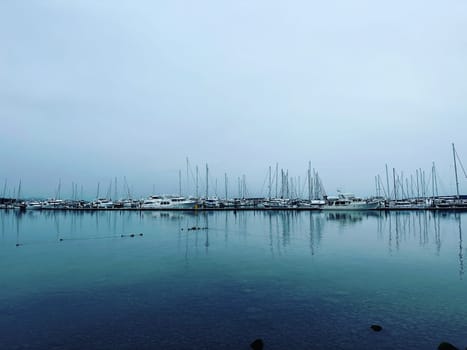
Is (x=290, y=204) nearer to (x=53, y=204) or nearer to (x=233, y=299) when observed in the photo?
(x=233, y=299)

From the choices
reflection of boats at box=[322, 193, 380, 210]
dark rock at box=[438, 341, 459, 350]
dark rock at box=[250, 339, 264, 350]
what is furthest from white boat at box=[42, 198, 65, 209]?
dark rock at box=[438, 341, 459, 350]

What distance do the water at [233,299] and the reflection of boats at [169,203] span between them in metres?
88.4

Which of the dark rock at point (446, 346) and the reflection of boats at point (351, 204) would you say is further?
the reflection of boats at point (351, 204)

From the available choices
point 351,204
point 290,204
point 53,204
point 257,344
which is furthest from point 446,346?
point 53,204

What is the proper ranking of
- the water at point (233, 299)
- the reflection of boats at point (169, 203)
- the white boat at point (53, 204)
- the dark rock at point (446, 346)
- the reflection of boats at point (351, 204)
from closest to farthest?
1. the dark rock at point (446, 346)
2. the water at point (233, 299)
3. the reflection of boats at point (351, 204)
4. the reflection of boats at point (169, 203)
5. the white boat at point (53, 204)

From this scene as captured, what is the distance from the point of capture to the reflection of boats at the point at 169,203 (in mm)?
120125

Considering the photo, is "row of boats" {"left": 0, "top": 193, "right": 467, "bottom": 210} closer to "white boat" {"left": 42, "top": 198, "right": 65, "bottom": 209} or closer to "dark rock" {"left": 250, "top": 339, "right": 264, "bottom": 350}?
"white boat" {"left": 42, "top": 198, "right": 65, "bottom": 209}

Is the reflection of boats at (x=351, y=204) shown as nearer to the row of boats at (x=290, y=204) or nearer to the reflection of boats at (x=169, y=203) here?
the row of boats at (x=290, y=204)

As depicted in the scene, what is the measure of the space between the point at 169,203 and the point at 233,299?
368 feet

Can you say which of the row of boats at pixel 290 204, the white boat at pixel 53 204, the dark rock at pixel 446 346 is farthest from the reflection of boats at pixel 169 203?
the dark rock at pixel 446 346

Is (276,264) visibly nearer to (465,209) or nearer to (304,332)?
(304,332)

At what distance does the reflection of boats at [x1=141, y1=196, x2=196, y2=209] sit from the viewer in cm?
12012

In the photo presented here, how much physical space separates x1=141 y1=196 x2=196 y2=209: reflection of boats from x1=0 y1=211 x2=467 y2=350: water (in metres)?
88.4

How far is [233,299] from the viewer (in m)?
16.6
